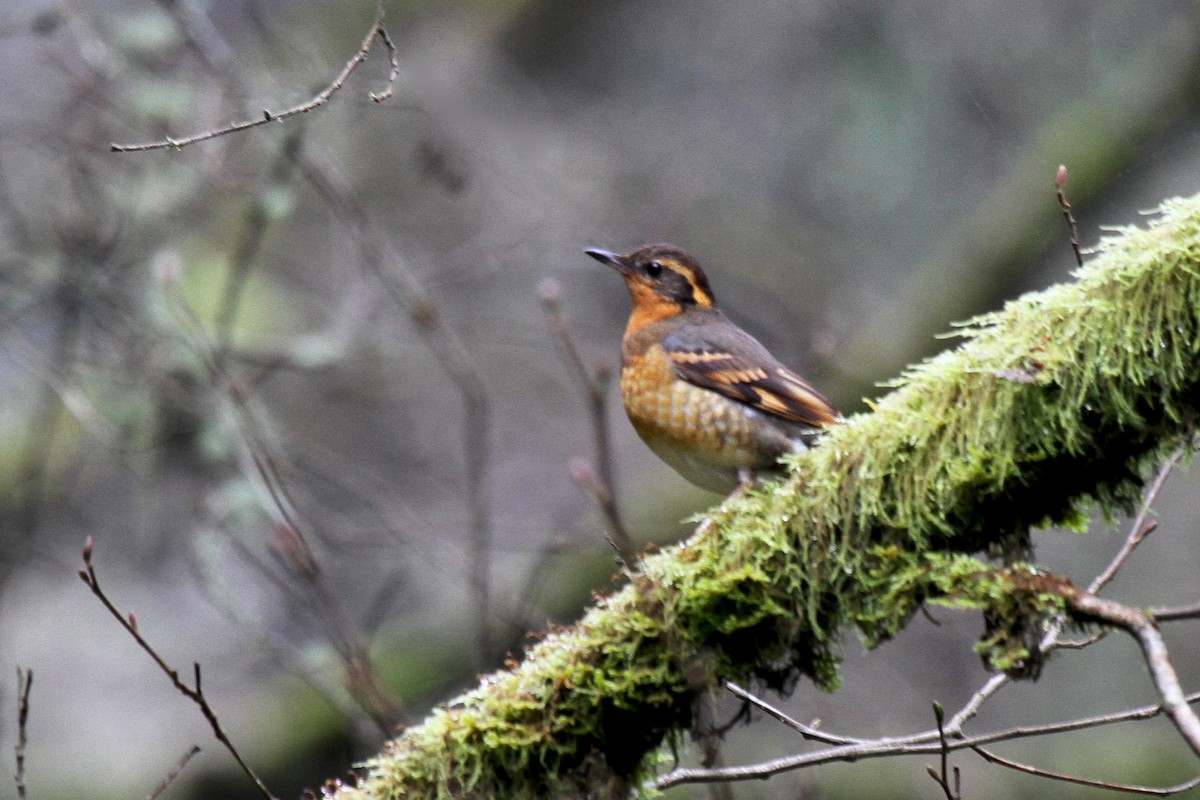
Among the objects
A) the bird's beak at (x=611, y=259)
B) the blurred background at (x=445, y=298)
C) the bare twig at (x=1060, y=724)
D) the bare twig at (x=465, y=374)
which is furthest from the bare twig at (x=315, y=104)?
the bare twig at (x=465, y=374)

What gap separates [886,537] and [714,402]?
63.3 inches

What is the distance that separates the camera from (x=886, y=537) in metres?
2.75

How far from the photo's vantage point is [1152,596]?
25.0 feet

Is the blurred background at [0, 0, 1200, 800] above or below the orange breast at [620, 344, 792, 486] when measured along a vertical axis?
above

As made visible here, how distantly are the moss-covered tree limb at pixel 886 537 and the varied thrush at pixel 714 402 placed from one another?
110 cm

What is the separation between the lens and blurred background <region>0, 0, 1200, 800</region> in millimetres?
6324

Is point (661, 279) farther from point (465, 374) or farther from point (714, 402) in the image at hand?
point (465, 374)

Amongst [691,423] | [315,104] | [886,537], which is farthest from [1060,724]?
[315,104]

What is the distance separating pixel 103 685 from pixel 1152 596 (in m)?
6.37

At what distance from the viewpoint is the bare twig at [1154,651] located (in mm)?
2014

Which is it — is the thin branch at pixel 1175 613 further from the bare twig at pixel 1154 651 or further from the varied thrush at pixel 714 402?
the varied thrush at pixel 714 402

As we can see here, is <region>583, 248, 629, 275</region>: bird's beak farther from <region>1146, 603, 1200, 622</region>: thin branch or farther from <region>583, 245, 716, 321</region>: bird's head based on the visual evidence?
<region>1146, 603, 1200, 622</region>: thin branch

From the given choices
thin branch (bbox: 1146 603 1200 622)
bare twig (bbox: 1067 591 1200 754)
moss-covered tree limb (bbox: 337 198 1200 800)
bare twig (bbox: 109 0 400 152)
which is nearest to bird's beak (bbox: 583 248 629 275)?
bare twig (bbox: 109 0 400 152)

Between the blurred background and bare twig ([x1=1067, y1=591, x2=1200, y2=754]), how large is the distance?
270 centimetres
